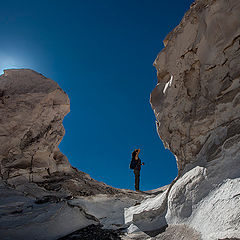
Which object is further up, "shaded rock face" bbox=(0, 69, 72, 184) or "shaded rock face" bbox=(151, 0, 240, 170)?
"shaded rock face" bbox=(0, 69, 72, 184)

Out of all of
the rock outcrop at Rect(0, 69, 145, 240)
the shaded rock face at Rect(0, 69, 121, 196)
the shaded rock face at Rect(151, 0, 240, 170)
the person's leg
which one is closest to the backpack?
the person's leg

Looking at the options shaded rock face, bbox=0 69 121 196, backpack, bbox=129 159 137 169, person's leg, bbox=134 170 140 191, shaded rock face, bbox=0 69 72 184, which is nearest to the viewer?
shaded rock face, bbox=0 69 121 196

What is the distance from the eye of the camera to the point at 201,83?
367 cm

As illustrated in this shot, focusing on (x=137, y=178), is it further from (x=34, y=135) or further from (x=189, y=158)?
(x=189, y=158)

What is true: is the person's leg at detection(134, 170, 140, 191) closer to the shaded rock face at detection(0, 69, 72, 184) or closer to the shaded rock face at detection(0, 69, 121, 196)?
the shaded rock face at detection(0, 69, 121, 196)

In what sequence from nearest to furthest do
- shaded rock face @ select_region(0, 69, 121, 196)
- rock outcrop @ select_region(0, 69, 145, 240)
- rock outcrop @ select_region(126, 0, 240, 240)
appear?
rock outcrop @ select_region(126, 0, 240, 240)
rock outcrop @ select_region(0, 69, 145, 240)
shaded rock face @ select_region(0, 69, 121, 196)

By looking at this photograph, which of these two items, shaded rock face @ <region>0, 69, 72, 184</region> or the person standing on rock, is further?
the person standing on rock

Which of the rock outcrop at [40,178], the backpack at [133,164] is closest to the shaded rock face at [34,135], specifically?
the rock outcrop at [40,178]

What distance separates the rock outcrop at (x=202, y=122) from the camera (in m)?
2.22

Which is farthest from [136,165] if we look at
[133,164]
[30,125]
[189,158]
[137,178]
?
[189,158]

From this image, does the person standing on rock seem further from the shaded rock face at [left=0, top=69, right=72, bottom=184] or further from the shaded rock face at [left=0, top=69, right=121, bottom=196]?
the shaded rock face at [left=0, top=69, right=72, bottom=184]

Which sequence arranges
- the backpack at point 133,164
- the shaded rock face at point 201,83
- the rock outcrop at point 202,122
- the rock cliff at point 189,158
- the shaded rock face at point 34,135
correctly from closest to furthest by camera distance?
the rock outcrop at point 202,122
the rock cliff at point 189,158
the shaded rock face at point 201,83
the shaded rock face at point 34,135
the backpack at point 133,164

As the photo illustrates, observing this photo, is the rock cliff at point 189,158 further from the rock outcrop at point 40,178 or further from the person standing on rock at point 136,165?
the person standing on rock at point 136,165

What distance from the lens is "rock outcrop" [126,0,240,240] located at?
7.29 feet
